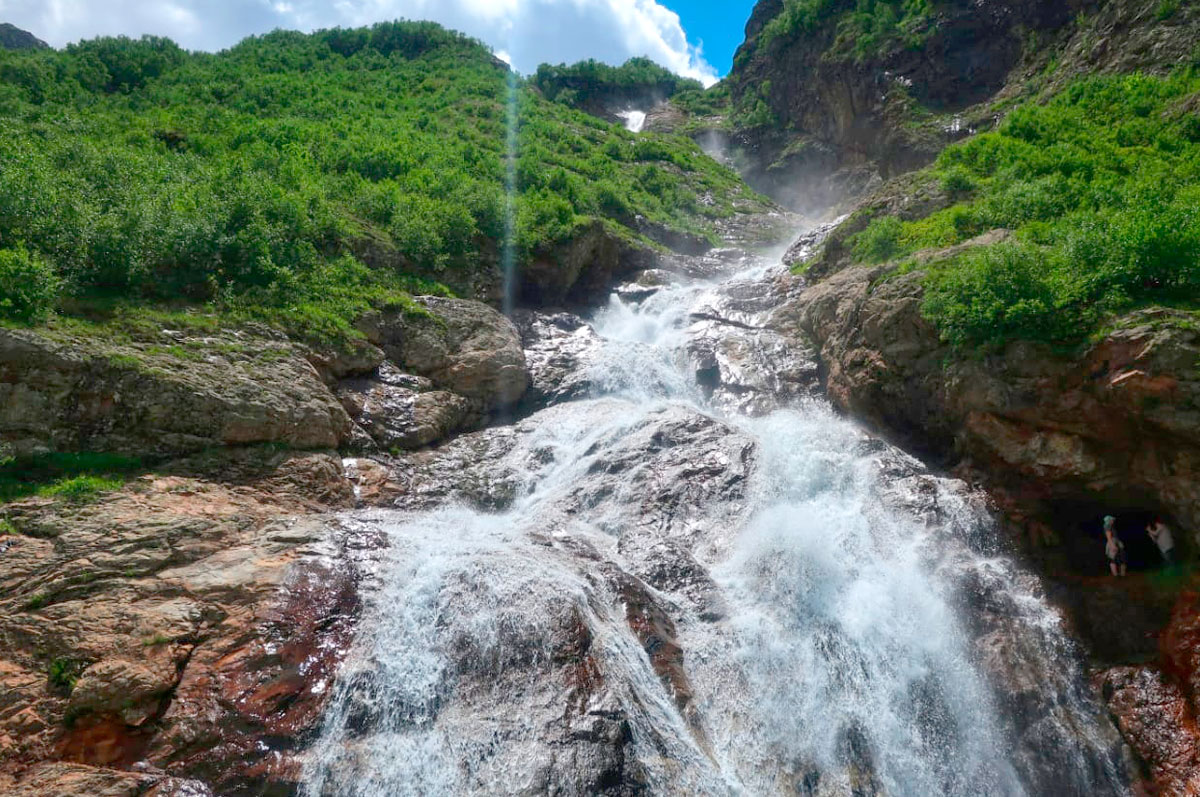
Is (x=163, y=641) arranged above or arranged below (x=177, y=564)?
below

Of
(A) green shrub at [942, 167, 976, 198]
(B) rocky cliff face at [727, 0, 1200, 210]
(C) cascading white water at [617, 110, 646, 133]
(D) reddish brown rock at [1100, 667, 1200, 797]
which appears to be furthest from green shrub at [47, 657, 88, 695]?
(C) cascading white water at [617, 110, 646, 133]

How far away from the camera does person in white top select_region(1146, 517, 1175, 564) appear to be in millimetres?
10000

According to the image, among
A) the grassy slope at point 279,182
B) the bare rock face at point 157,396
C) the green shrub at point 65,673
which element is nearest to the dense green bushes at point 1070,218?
the grassy slope at point 279,182

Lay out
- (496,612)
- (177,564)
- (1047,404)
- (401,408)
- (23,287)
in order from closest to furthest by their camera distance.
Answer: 1. (177,564)
2. (496,612)
3. (23,287)
4. (1047,404)
5. (401,408)

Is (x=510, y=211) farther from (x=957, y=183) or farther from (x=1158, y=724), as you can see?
(x=1158, y=724)

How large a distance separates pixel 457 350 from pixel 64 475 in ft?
28.9

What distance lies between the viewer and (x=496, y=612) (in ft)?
29.3

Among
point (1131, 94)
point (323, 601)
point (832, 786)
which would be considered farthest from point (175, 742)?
point (1131, 94)

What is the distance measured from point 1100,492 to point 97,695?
14.4m

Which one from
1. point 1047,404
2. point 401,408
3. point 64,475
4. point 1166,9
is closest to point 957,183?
point 1047,404

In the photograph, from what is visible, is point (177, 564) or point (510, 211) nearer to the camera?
point (177, 564)

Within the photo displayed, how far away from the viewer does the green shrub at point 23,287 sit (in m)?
10.0

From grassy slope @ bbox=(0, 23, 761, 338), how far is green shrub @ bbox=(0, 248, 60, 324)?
0.03 meters

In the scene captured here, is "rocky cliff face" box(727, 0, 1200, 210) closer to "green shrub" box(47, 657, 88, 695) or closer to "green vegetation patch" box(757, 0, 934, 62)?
"green vegetation patch" box(757, 0, 934, 62)
